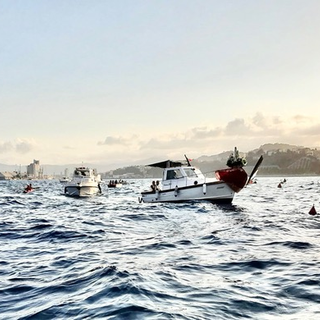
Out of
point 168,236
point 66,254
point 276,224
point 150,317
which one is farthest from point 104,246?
point 276,224

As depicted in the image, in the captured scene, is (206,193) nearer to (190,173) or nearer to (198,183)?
(198,183)

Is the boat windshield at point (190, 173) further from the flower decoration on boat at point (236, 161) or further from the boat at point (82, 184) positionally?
the boat at point (82, 184)

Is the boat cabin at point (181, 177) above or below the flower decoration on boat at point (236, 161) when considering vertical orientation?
below

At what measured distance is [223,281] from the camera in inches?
355

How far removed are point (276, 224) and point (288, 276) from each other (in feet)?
37.2

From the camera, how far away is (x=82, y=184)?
5100 cm

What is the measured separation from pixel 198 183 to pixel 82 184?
2152cm

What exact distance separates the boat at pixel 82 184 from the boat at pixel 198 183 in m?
16.8

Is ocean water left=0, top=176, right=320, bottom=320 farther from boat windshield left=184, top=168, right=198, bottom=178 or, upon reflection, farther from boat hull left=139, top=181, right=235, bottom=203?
boat windshield left=184, top=168, right=198, bottom=178

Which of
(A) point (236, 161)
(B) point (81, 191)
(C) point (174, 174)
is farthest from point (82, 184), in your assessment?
(A) point (236, 161)

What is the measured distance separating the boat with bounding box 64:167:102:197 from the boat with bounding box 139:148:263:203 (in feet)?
55.3

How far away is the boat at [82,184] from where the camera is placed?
51062 mm

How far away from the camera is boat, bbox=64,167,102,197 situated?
51062 mm

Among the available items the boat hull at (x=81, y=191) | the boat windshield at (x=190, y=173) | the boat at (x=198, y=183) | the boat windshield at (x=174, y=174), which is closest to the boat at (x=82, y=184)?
the boat hull at (x=81, y=191)
